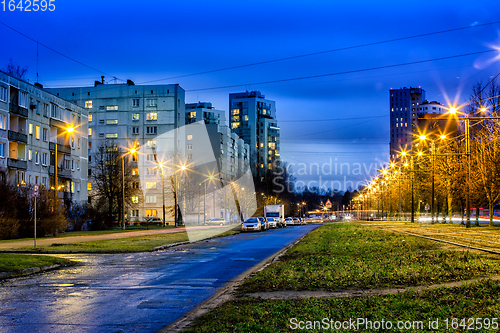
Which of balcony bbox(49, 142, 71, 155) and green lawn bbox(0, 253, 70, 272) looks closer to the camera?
green lawn bbox(0, 253, 70, 272)

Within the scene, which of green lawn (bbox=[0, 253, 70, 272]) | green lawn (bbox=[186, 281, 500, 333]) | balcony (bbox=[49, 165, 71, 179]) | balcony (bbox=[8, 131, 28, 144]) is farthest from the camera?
balcony (bbox=[49, 165, 71, 179])

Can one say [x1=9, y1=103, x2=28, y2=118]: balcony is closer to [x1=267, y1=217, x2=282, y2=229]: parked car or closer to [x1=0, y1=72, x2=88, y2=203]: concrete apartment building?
[x1=0, y1=72, x2=88, y2=203]: concrete apartment building

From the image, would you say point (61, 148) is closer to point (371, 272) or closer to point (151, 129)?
point (151, 129)

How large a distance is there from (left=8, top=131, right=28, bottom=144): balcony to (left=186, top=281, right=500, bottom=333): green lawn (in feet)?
163

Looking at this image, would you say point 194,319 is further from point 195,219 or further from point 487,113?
point 195,219

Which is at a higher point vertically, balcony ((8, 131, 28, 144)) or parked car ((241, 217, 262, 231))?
balcony ((8, 131, 28, 144))

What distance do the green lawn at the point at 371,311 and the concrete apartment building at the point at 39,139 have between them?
40775 mm

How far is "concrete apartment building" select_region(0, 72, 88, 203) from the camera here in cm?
5169

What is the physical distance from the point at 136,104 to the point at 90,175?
16.9 meters

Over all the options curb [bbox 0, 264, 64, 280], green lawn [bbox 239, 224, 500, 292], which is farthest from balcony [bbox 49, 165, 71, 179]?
green lawn [bbox 239, 224, 500, 292]

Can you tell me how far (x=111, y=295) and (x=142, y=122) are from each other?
9176 centimetres

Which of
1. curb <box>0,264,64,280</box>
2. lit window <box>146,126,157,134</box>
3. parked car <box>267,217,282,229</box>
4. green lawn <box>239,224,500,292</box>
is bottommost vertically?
parked car <box>267,217,282,229</box>

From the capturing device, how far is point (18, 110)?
5306cm

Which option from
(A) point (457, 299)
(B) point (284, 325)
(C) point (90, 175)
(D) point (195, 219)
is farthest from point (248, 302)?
(C) point (90, 175)
